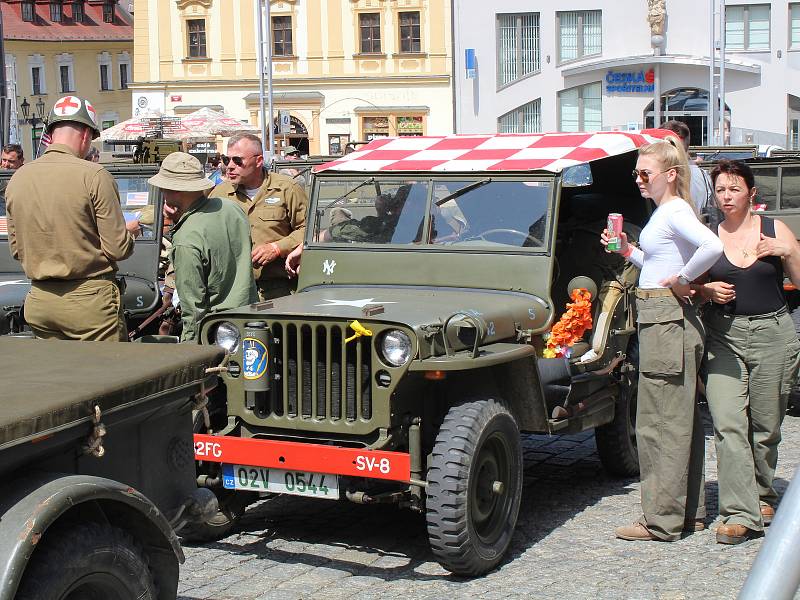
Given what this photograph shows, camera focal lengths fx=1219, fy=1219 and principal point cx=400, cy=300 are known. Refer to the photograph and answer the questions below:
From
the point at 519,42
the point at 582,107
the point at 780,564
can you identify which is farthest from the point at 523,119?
the point at 780,564

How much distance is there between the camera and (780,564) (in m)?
1.90

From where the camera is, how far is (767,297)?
5621mm

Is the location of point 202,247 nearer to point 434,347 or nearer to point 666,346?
point 434,347

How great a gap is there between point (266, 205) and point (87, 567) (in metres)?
4.46

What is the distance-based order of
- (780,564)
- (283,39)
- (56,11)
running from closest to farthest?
1. (780,564)
2. (283,39)
3. (56,11)

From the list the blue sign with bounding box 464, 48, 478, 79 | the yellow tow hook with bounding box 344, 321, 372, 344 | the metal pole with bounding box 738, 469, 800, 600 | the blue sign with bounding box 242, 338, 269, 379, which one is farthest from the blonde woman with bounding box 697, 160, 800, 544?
the blue sign with bounding box 464, 48, 478, 79

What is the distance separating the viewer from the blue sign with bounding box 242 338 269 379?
214 inches

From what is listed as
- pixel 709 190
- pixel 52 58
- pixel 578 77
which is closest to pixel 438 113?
pixel 578 77

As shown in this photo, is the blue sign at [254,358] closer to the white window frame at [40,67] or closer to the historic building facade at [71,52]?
the historic building facade at [71,52]

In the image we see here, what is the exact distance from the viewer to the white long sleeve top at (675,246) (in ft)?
17.6

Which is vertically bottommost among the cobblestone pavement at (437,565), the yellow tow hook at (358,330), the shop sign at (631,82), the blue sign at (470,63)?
the cobblestone pavement at (437,565)

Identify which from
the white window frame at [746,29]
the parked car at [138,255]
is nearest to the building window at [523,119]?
the white window frame at [746,29]

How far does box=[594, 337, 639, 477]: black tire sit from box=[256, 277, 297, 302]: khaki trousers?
2029 millimetres

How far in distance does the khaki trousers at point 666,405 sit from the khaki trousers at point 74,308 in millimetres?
2491
